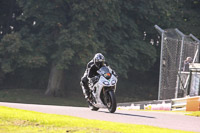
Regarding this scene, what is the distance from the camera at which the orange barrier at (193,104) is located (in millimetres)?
16719

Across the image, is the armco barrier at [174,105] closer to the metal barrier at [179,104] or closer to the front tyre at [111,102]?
the metal barrier at [179,104]

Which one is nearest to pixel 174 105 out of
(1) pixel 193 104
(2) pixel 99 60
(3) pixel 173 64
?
(1) pixel 193 104

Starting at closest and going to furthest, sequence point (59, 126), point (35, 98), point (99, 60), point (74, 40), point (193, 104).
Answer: point (59, 126) → point (99, 60) → point (193, 104) → point (74, 40) → point (35, 98)

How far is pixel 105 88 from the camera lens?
1405cm

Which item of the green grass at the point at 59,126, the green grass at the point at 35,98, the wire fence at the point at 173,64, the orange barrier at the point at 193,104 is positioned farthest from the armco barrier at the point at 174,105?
the green grass at the point at 35,98

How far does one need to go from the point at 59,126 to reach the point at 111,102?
4174mm

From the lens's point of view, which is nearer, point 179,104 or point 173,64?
point 179,104

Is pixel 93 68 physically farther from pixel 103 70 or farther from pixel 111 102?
pixel 111 102

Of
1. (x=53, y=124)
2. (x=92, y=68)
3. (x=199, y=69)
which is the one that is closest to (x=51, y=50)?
(x=199, y=69)

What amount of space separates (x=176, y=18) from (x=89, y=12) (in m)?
8.15

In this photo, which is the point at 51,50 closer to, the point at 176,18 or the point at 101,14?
the point at 101,14

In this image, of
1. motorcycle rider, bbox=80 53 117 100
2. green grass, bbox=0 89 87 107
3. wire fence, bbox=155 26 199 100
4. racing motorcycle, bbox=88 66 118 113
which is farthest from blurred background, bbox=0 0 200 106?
racing motorcycle, bbox=88 66 118 113

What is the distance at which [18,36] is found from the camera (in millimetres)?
36125

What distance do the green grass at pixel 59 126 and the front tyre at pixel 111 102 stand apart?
115 inches
